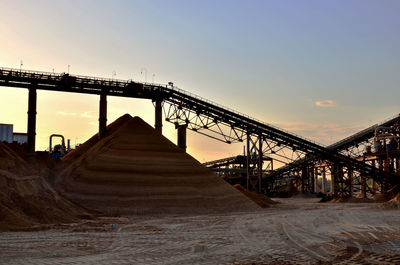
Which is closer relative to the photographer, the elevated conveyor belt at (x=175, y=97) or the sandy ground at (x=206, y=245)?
the sandy ground at (x=206, y=245)

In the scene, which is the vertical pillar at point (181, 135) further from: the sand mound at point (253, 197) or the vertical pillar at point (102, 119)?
the vertical pillar at point (102, 119)

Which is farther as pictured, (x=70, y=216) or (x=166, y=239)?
(x=70, y=216)

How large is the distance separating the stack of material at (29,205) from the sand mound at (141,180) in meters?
3.15

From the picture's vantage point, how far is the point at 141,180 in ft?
112

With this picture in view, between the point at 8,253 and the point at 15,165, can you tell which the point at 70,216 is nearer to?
the point at 15,165

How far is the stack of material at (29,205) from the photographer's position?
21.3m

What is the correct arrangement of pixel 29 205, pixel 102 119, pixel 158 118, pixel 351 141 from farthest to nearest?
pixel 351 141, pixel 158 118, pixel 102 119, pixel 29 205

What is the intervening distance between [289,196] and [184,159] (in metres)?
32.8

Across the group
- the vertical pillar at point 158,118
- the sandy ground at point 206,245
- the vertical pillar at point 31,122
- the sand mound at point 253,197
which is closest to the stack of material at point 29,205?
the sandy ground at point 206,245

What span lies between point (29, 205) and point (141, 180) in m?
11.2

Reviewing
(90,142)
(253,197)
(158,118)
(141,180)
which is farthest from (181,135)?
(141,180)

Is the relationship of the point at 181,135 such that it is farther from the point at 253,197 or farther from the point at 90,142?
the point at 253,197

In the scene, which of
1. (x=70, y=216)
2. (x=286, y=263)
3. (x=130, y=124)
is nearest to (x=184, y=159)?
(x=130, y=124)

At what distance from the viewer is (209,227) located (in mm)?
22359
